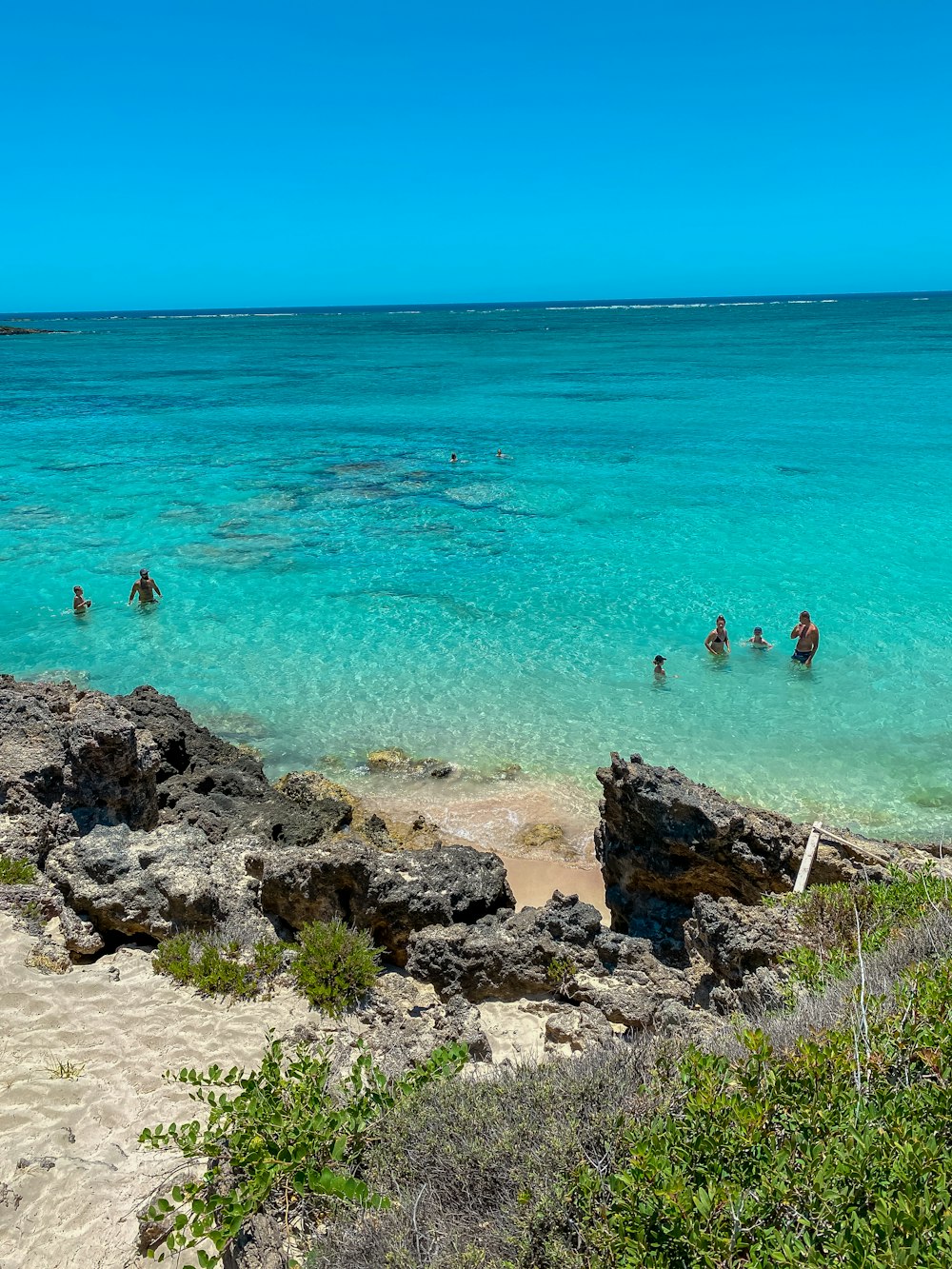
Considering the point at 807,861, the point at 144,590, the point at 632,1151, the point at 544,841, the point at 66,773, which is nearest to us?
the point at 632,1151

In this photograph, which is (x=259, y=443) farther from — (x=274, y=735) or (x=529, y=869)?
(x=529, y=869)

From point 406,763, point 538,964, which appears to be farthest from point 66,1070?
point 406,763

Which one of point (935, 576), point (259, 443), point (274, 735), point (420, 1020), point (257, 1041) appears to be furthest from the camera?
point (259, 443)

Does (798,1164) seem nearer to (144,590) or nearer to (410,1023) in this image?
(410,1023)

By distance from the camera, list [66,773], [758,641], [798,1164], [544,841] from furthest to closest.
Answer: [758,641] → [544,841] → [66,773] → [798,1164]

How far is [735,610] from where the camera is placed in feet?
57.6

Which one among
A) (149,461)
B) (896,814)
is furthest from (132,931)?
(149,461)

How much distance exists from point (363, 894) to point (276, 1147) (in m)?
2.78

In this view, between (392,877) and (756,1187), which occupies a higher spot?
(756,1187)

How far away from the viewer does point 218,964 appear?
20.7ft

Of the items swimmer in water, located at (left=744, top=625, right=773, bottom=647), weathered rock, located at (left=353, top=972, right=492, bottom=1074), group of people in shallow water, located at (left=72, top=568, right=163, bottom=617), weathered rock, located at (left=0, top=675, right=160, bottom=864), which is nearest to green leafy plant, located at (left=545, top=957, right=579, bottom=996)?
weathered rock, located at (left=353, top=972, right=492, bottom=1074)

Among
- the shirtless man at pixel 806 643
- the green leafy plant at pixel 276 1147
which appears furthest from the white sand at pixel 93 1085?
the shirtless man at pixel 806 643

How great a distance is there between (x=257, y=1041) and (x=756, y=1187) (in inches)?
143

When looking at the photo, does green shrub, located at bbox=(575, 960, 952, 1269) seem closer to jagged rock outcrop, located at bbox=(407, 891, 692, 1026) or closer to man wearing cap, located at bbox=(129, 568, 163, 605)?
jagged rock outcrop, located at bbox=(407, 891, 692, 1026)
